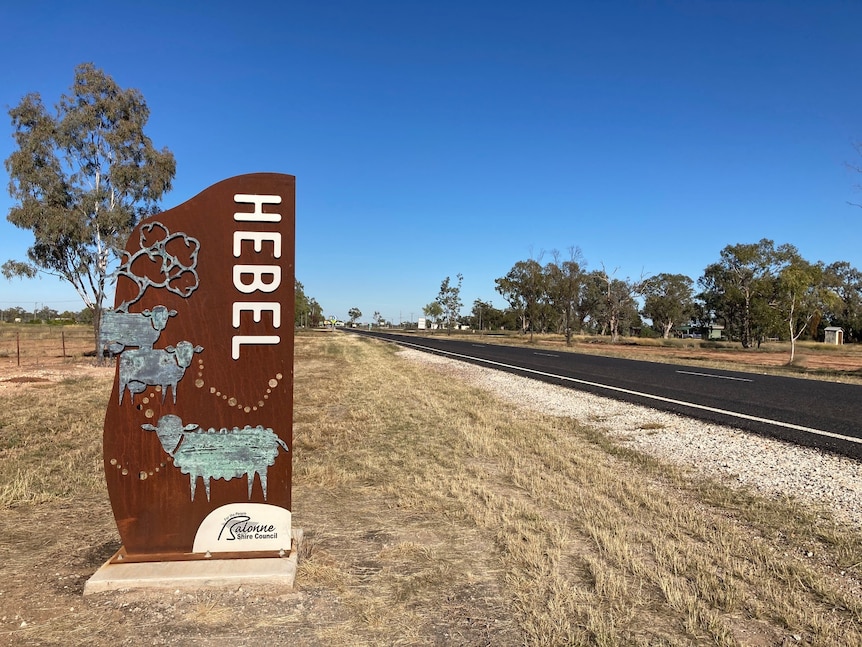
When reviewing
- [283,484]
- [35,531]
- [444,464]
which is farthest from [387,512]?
[35,531]

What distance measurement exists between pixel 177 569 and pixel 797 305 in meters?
37.5

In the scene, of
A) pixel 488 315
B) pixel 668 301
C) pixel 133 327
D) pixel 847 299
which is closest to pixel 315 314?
pixel 488 315

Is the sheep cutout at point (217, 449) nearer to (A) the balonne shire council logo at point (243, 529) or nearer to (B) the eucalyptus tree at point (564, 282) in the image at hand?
(A) the balonne shire council logo at point (243, 529)

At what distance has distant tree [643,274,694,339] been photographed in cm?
10219

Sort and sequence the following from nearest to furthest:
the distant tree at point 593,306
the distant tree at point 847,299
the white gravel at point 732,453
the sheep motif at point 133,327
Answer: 1. the sheep motif at point 133,327
2. the white gravel at point 732,453
3. the distant tree at point 847,299
4. the distant tree at point 593,306

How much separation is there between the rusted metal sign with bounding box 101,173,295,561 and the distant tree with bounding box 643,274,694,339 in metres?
106

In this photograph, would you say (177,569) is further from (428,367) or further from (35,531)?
(428,367)

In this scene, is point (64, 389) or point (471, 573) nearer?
point (471, 573)

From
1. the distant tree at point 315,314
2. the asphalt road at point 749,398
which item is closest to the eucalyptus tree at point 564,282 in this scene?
the asphalt road at point 749,398

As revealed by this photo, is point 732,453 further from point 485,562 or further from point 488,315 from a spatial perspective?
point 488,315

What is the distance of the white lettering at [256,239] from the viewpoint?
3.80 meters

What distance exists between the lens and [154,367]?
12.1ft

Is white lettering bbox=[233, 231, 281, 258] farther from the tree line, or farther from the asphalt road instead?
the tree line

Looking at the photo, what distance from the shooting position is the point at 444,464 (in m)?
6.62
